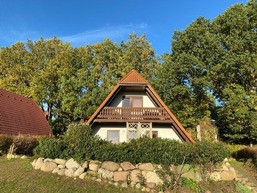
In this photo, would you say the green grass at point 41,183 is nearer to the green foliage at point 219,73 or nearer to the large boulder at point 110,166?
the large boulder at point 110,166

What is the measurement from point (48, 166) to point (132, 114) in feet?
34.1

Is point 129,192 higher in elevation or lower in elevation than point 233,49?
lower

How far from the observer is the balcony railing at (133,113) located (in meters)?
23.6

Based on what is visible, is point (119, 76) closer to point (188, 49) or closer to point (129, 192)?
point (188, 49)

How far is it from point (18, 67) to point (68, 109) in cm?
1133

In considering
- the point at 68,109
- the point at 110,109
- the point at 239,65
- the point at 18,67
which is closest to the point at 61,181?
the point at 110,109

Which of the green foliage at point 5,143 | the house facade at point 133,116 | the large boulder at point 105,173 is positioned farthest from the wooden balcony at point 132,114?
the large boulder at point 105,173

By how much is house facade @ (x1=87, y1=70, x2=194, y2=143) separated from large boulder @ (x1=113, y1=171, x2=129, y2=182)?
7.68m

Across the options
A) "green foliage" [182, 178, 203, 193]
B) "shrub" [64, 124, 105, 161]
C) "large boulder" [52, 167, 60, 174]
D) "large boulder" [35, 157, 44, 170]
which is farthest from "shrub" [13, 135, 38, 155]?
"green foliage" [182, 178, 203, 193]

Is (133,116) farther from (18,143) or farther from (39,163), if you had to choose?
(39,163)

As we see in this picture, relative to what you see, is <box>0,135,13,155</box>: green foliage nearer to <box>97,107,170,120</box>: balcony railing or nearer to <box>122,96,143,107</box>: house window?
<box>97,107,170,120</box>: balcony railing

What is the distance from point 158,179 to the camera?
1538 cm

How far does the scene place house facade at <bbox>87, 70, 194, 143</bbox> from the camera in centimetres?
2355

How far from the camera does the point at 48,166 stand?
49.9ft
